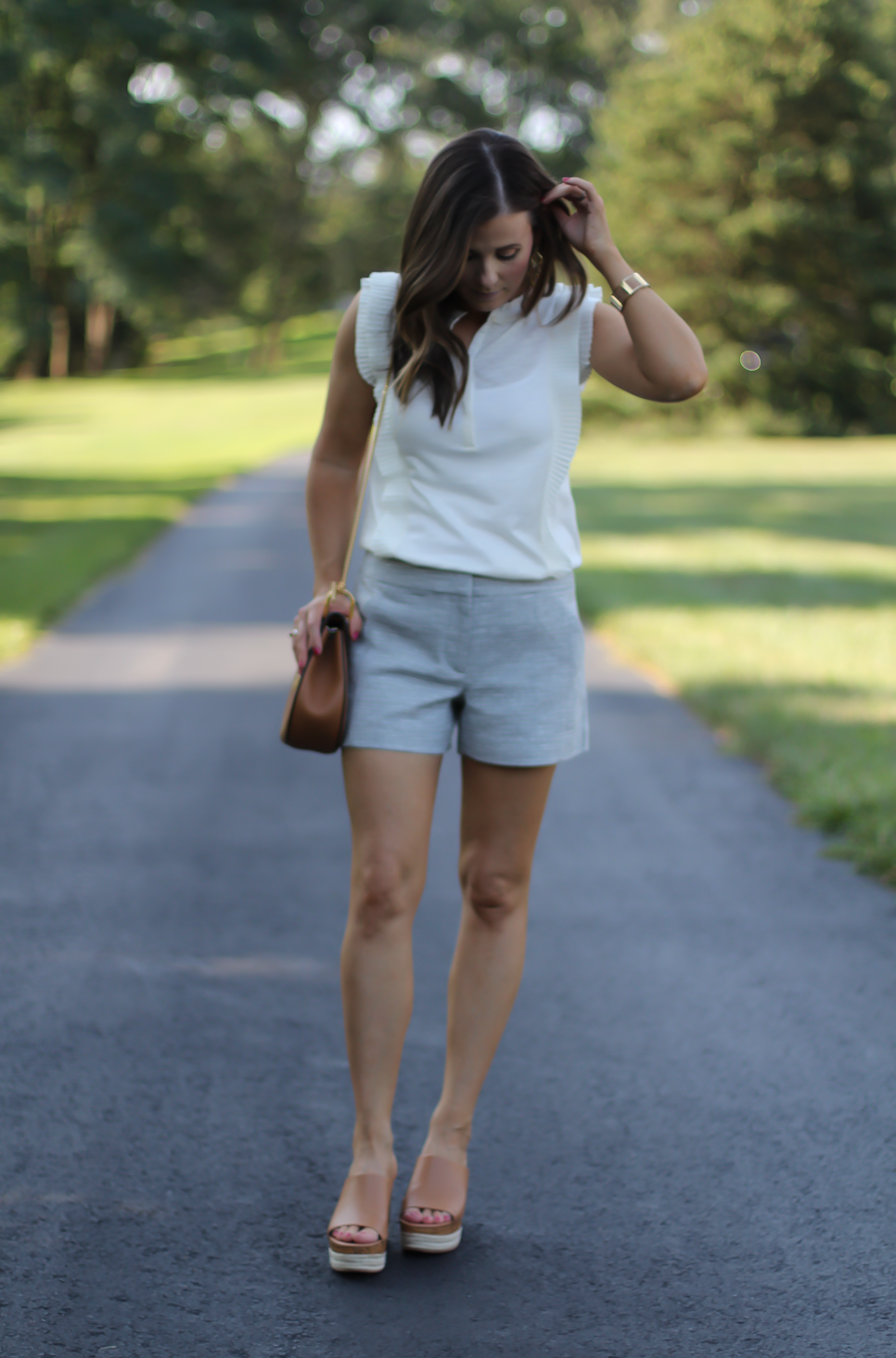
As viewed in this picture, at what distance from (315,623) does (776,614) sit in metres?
8.73

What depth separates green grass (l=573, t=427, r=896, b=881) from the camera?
6.39 metres

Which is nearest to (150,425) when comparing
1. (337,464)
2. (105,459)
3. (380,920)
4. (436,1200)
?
(105,459)

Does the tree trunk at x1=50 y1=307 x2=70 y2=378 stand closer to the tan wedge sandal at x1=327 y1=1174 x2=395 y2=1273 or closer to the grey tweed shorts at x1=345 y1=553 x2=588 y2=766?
the grey tweed shorts at x1=345 y1=553 x2=588 y2=766

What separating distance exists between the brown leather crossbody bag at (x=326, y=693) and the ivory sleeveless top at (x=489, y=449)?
10 cm

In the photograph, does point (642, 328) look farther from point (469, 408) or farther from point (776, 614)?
point (776, 614)

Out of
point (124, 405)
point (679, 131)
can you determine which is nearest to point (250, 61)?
point (124, 405)

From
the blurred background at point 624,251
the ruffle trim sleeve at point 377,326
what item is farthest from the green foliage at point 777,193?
the ruffle trim sleeve at point 377,326

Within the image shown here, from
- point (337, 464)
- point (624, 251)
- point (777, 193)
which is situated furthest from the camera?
point (777, 193)

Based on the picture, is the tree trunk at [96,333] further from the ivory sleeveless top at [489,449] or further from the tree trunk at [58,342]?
the ivory sleeveless top at [489,449]

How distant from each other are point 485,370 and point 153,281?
54.9 meters

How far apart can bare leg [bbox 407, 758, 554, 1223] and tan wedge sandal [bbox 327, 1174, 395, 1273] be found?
0.17 meters

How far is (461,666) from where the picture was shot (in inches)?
109

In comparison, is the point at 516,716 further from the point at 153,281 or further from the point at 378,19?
the point at 378,19

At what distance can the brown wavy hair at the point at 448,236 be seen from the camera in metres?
2.64
